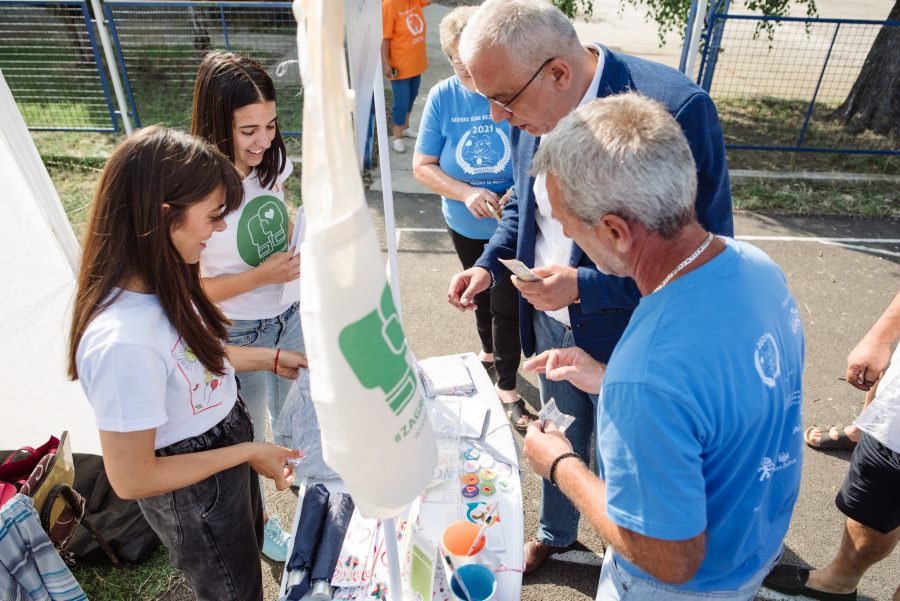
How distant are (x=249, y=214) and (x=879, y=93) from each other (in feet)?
27.3

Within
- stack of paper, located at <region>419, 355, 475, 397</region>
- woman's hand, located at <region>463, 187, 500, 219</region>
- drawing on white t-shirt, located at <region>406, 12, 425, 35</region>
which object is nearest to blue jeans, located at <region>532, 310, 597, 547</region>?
stack of paper, located at <region>419, 355, 475, 397</region>

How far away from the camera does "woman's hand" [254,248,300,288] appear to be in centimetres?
222

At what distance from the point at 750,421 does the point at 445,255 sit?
4268 millimetres

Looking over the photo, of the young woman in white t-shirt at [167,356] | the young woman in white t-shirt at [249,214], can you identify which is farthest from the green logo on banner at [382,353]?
the young woman in white t-shirt at [249,214]

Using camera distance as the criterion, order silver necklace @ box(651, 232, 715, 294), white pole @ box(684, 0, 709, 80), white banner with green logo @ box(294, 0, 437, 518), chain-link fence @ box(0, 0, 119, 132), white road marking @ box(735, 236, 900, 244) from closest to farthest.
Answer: white banner with green logo @ box(294, 0, 437, 518) → silver necklace @ box(651, 232, 715, 294) → white road marking @ box(735, 236, 900, 244) → white pole @ box(684, 0, 709, 80) → chain-link fence @ box(0, 0, 119, 132)

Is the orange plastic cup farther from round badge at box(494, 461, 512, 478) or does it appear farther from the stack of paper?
the stack of paper

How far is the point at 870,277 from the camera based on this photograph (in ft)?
16.3

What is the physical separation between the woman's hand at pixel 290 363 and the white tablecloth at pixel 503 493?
418mm

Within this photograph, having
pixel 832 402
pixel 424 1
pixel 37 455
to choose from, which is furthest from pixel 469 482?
pixel 424 1

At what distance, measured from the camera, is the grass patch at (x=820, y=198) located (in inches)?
239

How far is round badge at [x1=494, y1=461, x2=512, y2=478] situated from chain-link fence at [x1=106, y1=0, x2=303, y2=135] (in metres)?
6.18

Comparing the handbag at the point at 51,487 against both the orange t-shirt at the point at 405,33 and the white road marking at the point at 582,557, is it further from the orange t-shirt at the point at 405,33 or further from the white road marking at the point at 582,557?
the orange t-shirt at the point at 405,33

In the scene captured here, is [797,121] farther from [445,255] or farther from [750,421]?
[750,421]

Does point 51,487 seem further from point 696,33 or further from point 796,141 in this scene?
point 796,141
